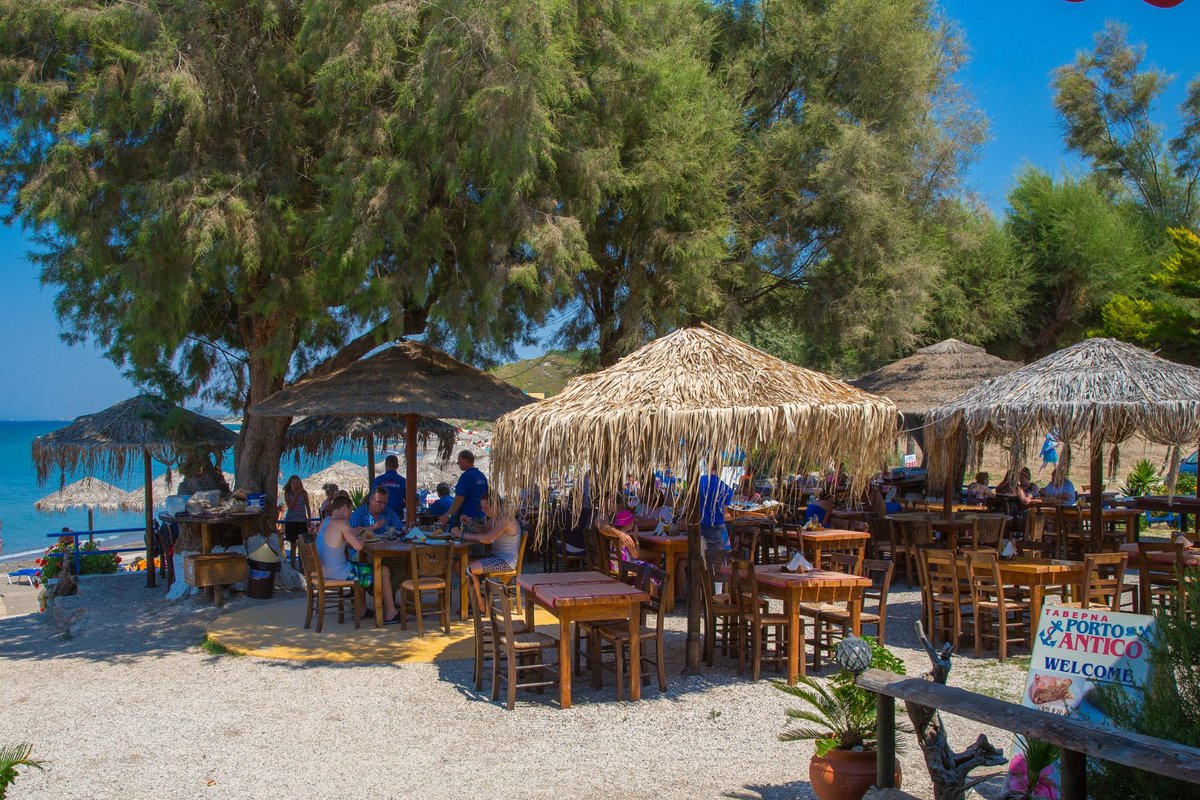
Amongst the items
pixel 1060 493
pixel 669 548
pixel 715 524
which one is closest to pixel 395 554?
pixel 669 548

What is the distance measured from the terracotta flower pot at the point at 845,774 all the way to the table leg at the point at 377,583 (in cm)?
559

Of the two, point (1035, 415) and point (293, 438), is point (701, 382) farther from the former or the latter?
point (293, 438)

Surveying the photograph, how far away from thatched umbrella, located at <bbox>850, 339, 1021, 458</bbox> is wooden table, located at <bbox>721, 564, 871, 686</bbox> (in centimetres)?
615

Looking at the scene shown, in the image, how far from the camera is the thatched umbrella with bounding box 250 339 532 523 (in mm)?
10484

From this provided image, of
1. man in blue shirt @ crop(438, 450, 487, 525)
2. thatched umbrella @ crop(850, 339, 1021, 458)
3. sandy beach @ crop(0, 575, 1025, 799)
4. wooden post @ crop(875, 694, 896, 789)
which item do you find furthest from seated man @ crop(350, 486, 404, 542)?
thatched umbrella @ crop(850, 339, 1021, 458)

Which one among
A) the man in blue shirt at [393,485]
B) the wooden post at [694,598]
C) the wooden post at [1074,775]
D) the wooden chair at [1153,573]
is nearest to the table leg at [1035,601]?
the wooden chair at [1153,573]

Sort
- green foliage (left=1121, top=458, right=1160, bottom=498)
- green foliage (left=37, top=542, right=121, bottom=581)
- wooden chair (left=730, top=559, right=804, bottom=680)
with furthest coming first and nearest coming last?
green foliage (left=1121, top=458, right=1160, bottom=498) < green foliage (left=37, top=542, right=121, bottom=581) < wooden chair (left=730, top=559, right=804, bottom=680)

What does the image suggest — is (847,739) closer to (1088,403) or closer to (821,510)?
(1088,403)

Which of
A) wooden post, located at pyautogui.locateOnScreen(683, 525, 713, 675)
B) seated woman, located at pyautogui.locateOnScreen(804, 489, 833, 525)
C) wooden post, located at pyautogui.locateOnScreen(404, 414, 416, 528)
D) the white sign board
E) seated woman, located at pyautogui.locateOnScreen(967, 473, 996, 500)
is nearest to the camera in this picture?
the white sign board

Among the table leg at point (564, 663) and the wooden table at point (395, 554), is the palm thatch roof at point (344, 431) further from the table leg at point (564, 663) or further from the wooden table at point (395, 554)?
the table leg at point (564, 663)

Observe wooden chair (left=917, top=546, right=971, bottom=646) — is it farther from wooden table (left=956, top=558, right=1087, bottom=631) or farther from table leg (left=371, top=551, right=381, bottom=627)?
table leg (left=371, top=551, right=381, bottom=627)

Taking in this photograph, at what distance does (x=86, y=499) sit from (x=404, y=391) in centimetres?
1552

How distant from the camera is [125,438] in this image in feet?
40.5

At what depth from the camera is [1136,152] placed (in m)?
30.9
